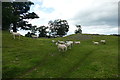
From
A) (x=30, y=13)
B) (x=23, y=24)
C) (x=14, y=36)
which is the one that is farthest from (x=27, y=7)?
(x=14, y=36)

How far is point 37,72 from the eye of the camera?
20.5 m

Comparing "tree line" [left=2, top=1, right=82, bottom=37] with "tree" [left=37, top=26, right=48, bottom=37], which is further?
"tree" [left=37, top=26, right=48, bottom=37]

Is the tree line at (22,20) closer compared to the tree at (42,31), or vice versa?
the tree line at (22,20)

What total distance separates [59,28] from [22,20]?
4733cm

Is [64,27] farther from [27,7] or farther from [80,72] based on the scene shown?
[80,72]

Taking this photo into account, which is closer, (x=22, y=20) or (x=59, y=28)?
(x=22, y=20)

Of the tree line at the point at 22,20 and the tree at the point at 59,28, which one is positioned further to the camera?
the tree at the point at 59,28

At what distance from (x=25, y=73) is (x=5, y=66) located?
13.6ft

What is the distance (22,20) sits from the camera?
8744 cm

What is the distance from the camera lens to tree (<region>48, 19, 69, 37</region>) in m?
126

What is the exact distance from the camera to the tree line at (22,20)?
53.8 m

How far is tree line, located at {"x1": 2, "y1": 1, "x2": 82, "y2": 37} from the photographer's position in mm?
53831

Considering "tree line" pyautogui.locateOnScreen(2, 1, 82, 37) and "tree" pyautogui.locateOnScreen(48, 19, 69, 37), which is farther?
"tree" pyautogui.locateOnScreen(48, 19, 69, 37)

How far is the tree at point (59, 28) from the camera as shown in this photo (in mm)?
126125
